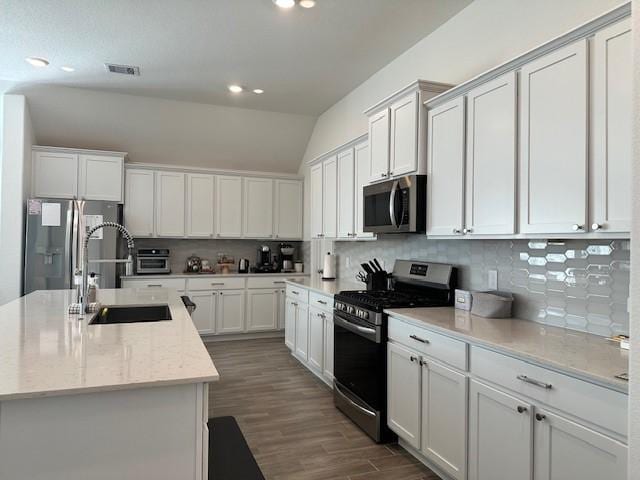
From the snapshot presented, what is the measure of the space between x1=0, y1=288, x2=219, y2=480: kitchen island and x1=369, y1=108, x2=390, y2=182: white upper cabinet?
2243 mm

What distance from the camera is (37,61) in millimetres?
4195

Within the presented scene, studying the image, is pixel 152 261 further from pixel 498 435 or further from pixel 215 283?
pixel 498 435

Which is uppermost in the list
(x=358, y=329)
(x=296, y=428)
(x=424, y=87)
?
(x=424, y=87)

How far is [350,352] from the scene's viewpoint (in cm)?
326

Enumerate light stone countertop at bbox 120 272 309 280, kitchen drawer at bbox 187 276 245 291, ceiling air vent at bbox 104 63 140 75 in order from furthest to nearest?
kitchen drawer at bbox 187 276 245 291
light stone countertop at bbox 120 272 309 280
ceiling air vent at bbox 104 63 140 75

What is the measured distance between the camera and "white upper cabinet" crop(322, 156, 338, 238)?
180 inches

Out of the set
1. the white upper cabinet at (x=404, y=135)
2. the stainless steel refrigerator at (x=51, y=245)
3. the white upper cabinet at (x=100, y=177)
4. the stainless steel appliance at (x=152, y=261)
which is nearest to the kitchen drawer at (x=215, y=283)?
the stainless steel appliance at (x=152, y=261)

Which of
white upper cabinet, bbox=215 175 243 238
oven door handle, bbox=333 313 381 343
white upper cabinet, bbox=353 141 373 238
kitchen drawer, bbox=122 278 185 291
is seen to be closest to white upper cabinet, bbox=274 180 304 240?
white upper cabinet, bbox=215 175 243 238

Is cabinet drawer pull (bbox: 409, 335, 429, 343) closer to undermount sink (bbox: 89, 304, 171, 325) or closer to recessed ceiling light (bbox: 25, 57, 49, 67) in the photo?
undermount sink (bbox: 89, 304, 171, 325)

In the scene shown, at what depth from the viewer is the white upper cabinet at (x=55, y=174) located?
16.9 feet

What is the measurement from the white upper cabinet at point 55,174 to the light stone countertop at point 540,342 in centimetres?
450

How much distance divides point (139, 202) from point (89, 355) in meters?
4.47

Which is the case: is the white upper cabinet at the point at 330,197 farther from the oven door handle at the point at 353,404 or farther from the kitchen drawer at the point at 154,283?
the kitchen drawer at the point at 154,283

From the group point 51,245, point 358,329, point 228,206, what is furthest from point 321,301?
point 51,245
